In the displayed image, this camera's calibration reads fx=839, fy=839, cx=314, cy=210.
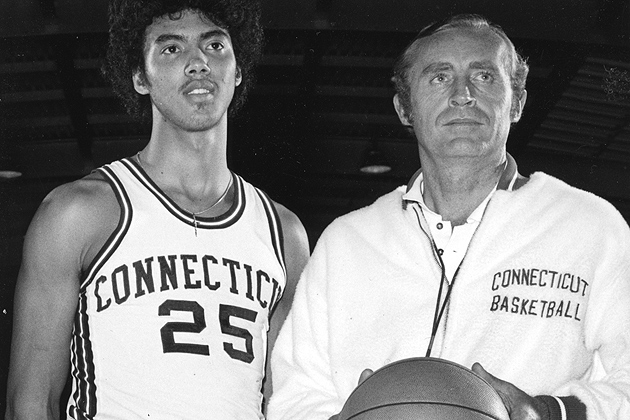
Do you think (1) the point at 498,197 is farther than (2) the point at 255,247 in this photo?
No

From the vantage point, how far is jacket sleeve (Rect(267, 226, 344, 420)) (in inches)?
82.6

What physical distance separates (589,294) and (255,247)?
915 mm

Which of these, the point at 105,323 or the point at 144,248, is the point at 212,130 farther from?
the point at 105,323

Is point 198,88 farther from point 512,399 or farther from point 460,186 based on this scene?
point 512,399

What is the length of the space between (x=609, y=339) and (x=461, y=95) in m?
0.70

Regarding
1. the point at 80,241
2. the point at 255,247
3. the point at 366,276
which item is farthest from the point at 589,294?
the point at 80,241

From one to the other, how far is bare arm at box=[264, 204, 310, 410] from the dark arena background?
51cm

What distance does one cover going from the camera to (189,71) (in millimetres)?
2391

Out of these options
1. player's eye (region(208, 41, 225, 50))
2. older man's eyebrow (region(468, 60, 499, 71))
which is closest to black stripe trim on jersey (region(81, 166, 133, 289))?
player's eye (region(208, 41, 225, 50))

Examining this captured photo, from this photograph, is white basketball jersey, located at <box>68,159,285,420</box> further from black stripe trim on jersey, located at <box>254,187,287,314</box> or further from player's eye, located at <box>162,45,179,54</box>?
player's eye, located at <box>162,45,179,54</box>

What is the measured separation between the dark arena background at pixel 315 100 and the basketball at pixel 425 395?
1444 millimetres

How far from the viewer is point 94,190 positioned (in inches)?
90.7

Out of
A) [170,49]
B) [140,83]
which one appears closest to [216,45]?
[170,49]

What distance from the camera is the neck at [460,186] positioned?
2193 millimetres
